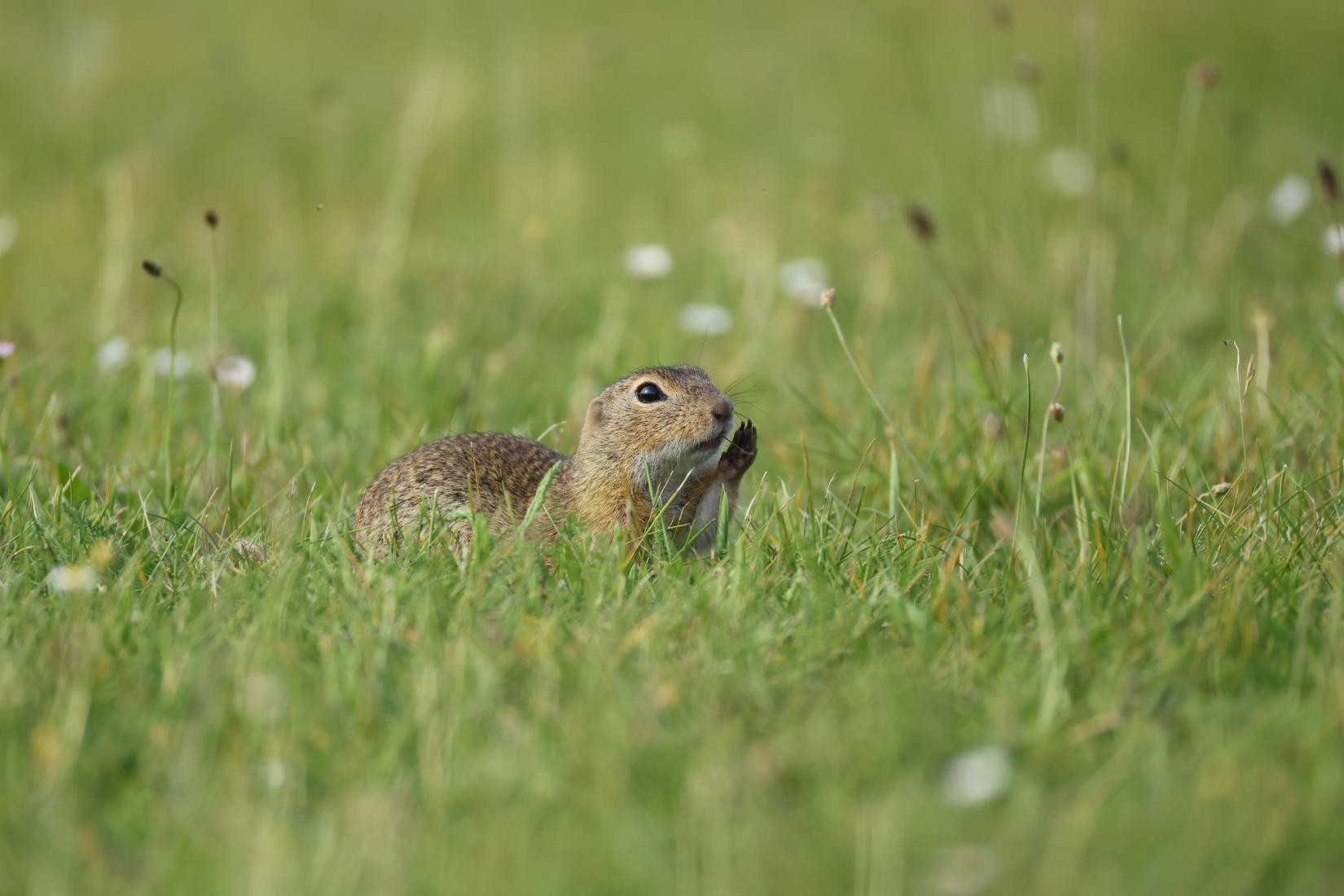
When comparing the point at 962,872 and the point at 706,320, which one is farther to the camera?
the point at 706,320

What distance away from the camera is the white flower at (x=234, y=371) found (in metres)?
4.45

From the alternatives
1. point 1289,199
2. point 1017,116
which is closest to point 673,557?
point 1289,199

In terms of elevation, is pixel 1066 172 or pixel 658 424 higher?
pixel 658 424

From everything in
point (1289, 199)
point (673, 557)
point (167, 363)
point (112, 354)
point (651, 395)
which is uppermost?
point (1289, 199)

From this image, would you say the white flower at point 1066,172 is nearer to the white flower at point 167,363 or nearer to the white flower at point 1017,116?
the white flower at point 1017,116

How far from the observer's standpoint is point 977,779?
209 centimetres

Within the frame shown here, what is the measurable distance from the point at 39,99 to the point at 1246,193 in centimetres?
707

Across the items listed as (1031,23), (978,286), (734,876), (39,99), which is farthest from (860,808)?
(1031,23)

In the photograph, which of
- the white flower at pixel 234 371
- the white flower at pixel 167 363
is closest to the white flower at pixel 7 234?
the white flower at pixel 167 363

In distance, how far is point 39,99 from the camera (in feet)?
29.3

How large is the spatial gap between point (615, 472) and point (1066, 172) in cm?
496

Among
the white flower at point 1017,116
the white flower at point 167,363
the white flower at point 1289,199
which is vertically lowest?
the white flower at point 167,363

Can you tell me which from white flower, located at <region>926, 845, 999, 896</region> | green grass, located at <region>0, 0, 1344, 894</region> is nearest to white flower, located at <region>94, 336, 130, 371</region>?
green grass, located at <region>0, 0, 1344, 894</region>

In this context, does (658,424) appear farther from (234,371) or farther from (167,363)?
(167,363)
